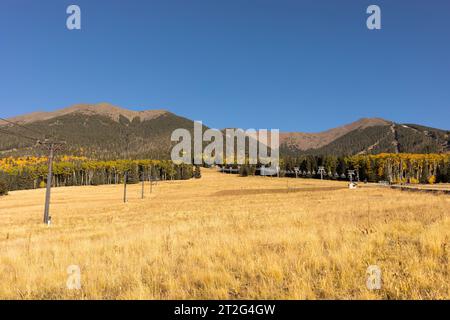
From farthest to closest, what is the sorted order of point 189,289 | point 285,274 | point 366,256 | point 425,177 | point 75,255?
point 425,177
point 75,255
point 366,256
point 285,274
point 189,289

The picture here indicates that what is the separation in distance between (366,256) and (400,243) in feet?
A: 6.88

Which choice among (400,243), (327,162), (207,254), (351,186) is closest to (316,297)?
(207,254)

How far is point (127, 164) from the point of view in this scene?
19650 cm

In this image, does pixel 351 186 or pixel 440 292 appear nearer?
pixel 440 292

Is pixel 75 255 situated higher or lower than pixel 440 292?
lower

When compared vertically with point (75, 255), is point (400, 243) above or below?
above

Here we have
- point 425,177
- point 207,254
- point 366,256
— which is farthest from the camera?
point 425,177

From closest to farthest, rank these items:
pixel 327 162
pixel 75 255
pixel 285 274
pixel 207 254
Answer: pixel 285 274 < pixel 207 254 < pixel 75 255 < pixel 327 162

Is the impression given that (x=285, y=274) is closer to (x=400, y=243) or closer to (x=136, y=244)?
(x=400, y=243)
